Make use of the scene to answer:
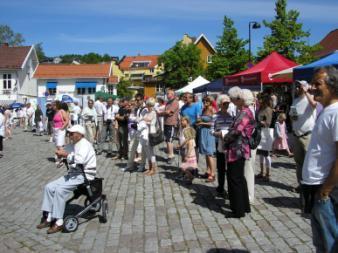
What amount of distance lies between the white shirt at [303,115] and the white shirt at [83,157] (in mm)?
3135

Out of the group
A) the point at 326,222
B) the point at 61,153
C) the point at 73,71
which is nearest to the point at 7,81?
the point at 73,71

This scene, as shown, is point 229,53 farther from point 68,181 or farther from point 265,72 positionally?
point 68,181

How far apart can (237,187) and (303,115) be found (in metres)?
1.62

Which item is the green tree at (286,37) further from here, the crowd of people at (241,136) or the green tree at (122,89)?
the green tree at (122,89)

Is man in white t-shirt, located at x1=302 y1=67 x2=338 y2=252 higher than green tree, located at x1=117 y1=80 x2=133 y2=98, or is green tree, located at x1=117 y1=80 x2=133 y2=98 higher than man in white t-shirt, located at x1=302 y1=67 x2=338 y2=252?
green tree, located at x1=117 y1=80 x2=133 y2=98

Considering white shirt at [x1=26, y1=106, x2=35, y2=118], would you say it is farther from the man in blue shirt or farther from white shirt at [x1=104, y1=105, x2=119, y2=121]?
the man in blue shirt

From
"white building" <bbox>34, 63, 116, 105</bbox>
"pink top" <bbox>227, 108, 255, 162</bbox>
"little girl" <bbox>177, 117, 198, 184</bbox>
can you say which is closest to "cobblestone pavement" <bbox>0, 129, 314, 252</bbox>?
"little girl" <bbox>177, 117, 198, 184</bbox>

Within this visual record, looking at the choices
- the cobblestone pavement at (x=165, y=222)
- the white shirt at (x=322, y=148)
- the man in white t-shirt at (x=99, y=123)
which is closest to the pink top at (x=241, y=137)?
the cobblestone pavement at (x=165, y=222)

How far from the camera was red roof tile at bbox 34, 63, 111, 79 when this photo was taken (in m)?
62.1

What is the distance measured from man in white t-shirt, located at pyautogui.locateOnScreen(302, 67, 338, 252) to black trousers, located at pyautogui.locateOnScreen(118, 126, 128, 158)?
9206 millimetres

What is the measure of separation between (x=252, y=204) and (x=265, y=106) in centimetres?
266

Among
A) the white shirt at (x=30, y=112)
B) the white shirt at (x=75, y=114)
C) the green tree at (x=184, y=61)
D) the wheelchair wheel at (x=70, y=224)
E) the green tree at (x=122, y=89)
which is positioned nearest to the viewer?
the wheelchair wheel at (x=70, y=224)

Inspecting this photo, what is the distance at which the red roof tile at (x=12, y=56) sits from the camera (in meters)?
57.5

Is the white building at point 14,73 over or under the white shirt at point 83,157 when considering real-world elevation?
over
